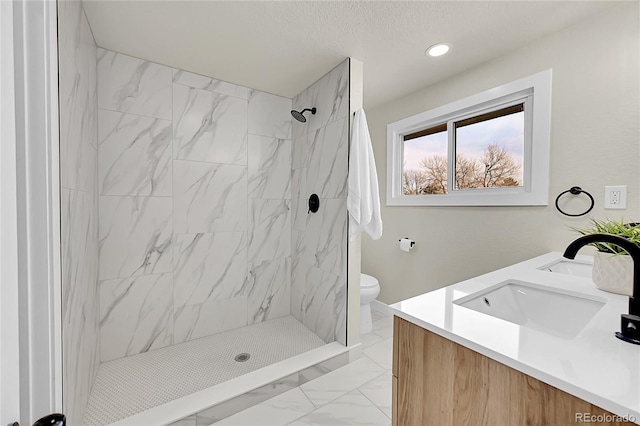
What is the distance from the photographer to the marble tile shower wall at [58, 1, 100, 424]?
103 cm

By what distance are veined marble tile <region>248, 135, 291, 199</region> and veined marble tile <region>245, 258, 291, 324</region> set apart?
0.68 metres

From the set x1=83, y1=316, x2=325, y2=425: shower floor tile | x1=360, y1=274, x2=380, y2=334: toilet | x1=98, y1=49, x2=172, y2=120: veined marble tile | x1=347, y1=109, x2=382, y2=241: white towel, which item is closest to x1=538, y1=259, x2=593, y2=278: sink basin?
x1=347, y1=109, x2=382, y2=241: white towel

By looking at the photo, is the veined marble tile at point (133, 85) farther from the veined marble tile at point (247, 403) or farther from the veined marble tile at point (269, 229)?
the veined marble tile at point (247, 403)

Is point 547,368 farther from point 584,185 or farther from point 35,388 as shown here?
point 584,185

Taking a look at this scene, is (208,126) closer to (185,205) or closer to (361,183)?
(185,205)

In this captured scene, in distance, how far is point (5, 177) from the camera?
414 millimetres

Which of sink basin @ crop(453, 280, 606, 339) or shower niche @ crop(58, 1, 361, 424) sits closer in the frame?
sink basin @ crop(453, 280, 606, 339)

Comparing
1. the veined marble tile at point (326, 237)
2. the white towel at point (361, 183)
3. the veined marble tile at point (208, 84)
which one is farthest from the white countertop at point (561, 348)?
the veined marble tile at point (208, 84)

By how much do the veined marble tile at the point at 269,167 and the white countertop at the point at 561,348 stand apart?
183cm

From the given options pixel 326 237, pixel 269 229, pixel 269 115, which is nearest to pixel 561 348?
pixel 326 237

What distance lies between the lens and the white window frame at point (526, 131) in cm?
165

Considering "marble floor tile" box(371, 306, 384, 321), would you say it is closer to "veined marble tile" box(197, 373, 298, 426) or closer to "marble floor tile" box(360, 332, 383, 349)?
"marble floor tile" box(360, 332, 383, 349)

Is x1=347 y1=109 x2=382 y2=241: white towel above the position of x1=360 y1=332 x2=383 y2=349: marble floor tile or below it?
above

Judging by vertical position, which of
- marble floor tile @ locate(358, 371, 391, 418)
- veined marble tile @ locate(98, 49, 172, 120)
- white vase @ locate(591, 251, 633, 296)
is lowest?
marble floor tile @ locate(358, 371, 391, 418)
